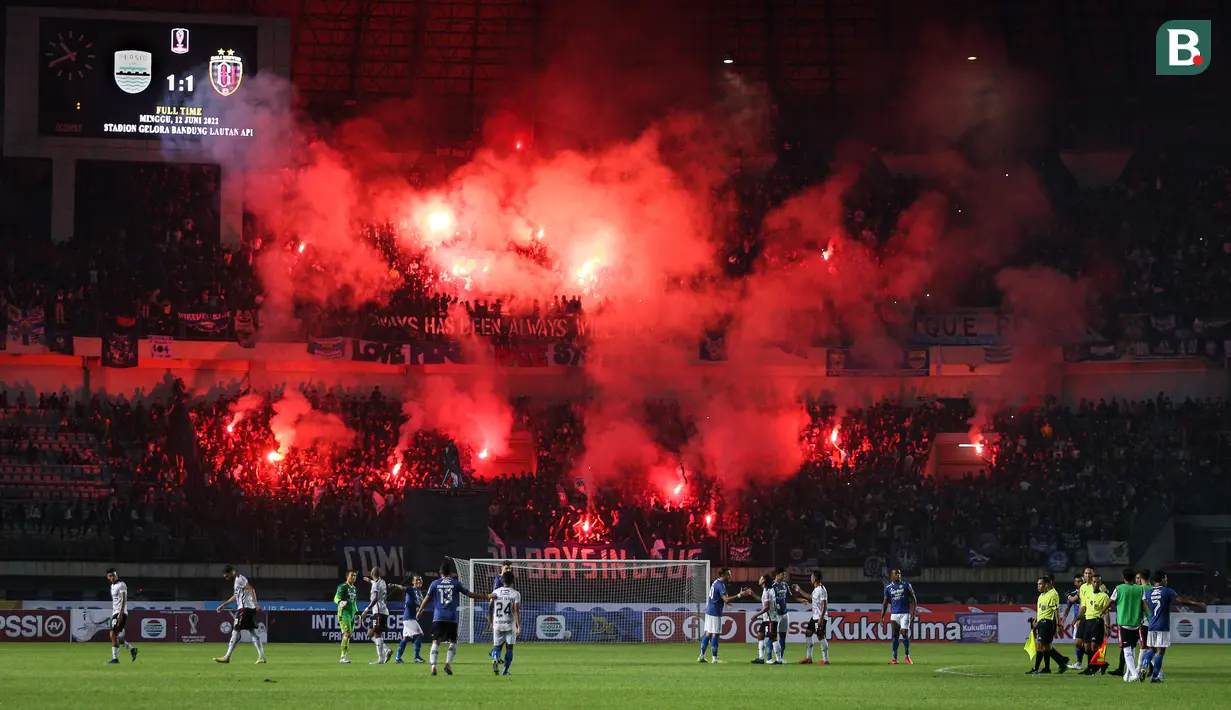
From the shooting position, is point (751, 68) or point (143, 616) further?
point (751, 68)

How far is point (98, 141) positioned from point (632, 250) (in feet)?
57.1

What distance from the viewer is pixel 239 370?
51.8 meters

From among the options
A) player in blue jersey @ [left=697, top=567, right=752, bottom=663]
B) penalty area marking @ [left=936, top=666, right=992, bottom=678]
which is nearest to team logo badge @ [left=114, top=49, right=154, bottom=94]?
player in blue jersey @ [left=697, top=567, right=752, bottom=663]

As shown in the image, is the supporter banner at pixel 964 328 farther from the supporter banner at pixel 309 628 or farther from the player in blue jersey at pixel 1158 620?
the player in blue jersey at pixel 1158 620

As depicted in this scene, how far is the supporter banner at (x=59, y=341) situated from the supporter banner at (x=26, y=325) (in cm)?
28

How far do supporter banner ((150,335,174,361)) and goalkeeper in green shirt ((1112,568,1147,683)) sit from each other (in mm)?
32485

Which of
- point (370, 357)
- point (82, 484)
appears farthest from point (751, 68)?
point (82, 484)

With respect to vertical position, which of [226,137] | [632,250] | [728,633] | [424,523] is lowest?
[728,633]

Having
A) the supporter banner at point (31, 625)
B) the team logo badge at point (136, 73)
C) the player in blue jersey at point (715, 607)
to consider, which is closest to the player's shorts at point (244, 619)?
the player in blue jersey at point (715, 607)

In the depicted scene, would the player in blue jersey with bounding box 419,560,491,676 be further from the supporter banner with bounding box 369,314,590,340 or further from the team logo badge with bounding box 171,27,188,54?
the team logo badge with bounding box 171,27,188,54

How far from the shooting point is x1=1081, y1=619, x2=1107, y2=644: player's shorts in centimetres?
2675

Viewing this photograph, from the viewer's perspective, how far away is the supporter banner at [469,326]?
5056 centimetres

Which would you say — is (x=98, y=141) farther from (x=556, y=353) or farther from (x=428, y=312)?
(x=556, y=353)

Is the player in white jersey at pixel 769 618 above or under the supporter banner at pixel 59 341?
under
